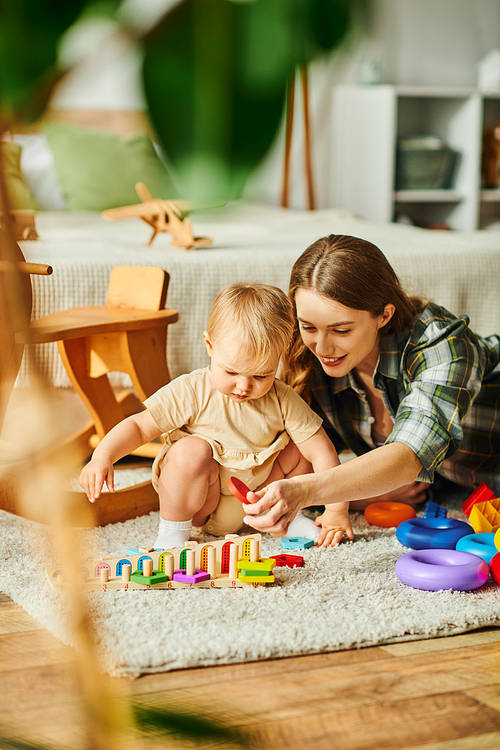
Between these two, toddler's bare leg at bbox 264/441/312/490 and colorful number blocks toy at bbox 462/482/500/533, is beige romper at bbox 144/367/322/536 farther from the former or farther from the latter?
colorful number blocks toy at bbox 462/482/500/533

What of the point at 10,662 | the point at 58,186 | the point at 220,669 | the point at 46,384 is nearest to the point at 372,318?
the point at 220,669

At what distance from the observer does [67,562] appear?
196mm

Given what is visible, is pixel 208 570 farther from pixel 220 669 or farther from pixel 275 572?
pixel 220 669

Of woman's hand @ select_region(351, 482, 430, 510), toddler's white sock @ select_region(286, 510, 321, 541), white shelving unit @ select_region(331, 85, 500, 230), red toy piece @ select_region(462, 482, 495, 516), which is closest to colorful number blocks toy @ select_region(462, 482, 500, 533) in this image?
red toy piece @ select_region(462, 482, 495, 516)

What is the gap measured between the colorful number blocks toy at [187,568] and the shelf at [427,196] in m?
2.21

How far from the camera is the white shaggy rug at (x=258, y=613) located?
31.9 inches

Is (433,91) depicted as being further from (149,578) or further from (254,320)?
(149,578)

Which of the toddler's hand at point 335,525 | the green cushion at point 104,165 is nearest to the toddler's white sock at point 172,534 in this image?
the toddler's hand at point 335,525

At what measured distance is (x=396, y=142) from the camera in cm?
293

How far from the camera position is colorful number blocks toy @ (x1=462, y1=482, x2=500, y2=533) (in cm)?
115

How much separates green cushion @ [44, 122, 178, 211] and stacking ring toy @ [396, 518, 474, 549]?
2.85 feet

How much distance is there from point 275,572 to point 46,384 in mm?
886

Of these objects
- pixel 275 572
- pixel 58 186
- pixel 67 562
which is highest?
pixel 58 186

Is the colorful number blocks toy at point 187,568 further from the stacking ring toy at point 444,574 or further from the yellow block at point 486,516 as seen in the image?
the yellow block at point 486,516
